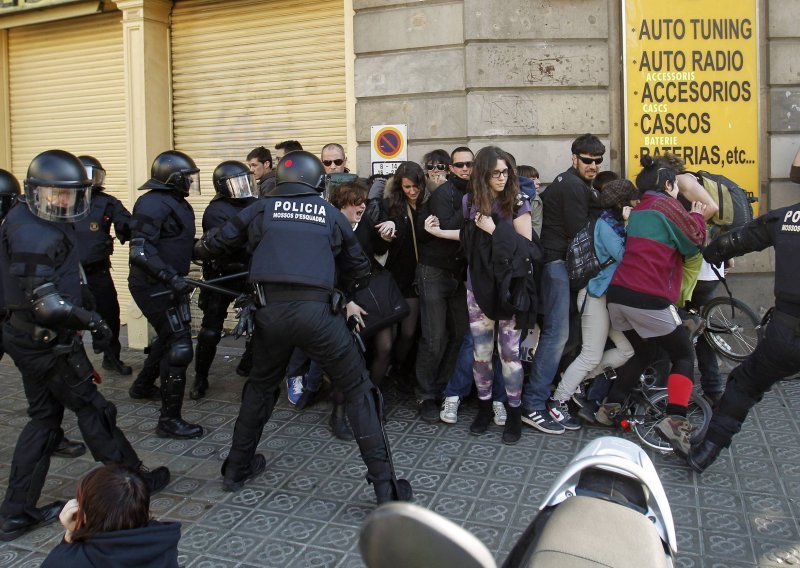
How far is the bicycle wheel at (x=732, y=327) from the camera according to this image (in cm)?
630

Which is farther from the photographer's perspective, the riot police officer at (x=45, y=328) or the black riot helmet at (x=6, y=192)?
the black riot helmet at (x=6, y=192)

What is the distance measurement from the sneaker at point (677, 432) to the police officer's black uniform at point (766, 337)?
0.11 meters

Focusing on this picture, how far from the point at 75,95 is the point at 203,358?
5125 millimetres

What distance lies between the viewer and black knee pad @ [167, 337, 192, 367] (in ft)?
17.7

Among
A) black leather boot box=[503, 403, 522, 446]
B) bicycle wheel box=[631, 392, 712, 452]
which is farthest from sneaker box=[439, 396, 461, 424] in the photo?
bicycle wheel box=[631, 392, 712, 452]

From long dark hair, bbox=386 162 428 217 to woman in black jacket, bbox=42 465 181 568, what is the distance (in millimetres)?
3489

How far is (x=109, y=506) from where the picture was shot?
2.38m

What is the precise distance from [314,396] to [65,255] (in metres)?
2.50

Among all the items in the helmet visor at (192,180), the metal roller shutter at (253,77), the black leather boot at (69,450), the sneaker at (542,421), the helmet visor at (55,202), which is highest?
the metal roller shutter at (253,77)

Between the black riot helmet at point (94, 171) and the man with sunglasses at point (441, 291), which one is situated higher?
the black riot helmet at point (94, 171)

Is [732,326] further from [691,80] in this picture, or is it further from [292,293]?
[292,293]

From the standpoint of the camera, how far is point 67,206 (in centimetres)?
415

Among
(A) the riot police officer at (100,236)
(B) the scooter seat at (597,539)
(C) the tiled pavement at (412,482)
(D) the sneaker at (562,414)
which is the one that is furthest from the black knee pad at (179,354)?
(B) the scooter seat at (597,539)

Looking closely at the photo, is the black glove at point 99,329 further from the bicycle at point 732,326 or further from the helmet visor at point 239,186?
the bicycle at point 732,326
